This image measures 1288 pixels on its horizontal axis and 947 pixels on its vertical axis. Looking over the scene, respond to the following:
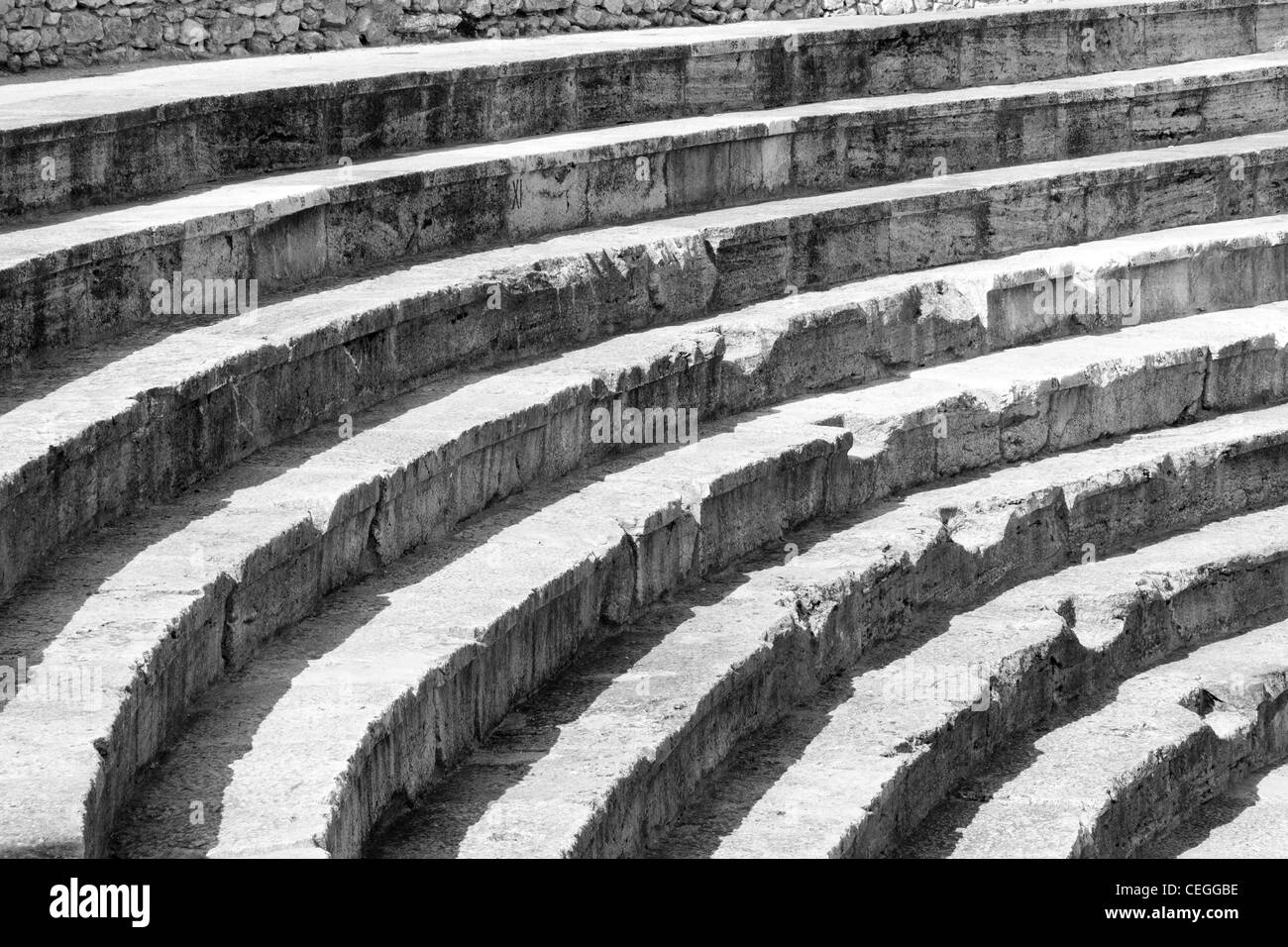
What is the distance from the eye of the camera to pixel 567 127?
10.3m

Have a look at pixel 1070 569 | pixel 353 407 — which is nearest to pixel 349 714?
pixel 353 407

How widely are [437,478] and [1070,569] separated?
3.30 meters

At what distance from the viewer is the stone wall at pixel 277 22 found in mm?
10297

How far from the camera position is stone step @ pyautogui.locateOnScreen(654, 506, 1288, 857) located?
20.0 feet

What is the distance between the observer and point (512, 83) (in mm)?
9945

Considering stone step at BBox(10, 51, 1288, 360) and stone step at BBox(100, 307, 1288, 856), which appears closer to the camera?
stone step at BBox(100, 307, 1288, 856)

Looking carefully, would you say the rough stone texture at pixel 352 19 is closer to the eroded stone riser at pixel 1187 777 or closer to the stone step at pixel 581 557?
the stone step at pixel 581 557

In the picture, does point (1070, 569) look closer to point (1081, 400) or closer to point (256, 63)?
point (1081, 400)

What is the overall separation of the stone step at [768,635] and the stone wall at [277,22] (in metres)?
5.24

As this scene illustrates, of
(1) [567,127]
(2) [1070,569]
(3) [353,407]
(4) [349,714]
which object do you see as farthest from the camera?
(1) [567,127]

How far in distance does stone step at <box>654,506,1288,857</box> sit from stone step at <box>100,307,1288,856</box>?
736 millimetres

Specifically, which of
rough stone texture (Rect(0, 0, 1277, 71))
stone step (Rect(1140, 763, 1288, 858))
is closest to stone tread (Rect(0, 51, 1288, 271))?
rough stone texture (Rect(0, 0, 1277, 71))

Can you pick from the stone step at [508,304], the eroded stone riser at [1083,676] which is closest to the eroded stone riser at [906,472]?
the eroded stone riser at [1083,676]

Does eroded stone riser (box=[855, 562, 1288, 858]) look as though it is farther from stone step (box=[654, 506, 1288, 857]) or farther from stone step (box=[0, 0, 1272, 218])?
stone step (box=[0, 0, 1272, 218])
